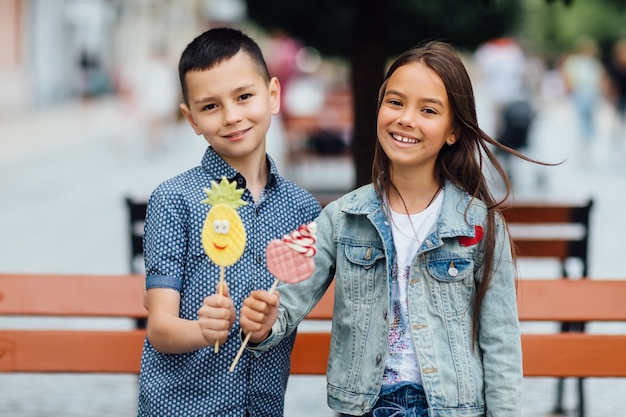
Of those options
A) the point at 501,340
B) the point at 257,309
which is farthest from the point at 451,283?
the point at 257,309

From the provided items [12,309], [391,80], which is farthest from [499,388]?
[12,309]

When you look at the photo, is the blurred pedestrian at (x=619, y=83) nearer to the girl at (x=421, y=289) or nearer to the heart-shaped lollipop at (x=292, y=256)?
the girl at (x=421, y=289)

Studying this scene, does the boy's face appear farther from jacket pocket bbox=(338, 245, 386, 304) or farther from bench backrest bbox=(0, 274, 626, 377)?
bench backrest bbox=(0, 274, 626, 377)

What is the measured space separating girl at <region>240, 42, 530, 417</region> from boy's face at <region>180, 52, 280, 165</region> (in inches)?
12.7

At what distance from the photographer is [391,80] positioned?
2.63m

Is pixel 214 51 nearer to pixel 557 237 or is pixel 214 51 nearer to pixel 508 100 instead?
pixel 557 237

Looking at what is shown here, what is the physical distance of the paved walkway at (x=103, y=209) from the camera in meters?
5.15

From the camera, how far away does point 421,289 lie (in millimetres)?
2557

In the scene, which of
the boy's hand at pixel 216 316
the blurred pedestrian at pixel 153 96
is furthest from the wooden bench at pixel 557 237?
the blurred pedestrian at pixel 153 96

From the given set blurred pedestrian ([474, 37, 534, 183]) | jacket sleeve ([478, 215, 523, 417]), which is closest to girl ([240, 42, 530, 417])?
jacket sleeve ([478, 215, 523, 417])

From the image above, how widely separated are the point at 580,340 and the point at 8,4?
28096mm

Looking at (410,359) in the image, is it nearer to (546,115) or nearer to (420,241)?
(420,241)

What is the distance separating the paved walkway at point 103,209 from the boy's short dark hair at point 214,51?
2.63 metres

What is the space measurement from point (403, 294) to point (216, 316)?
54cm
